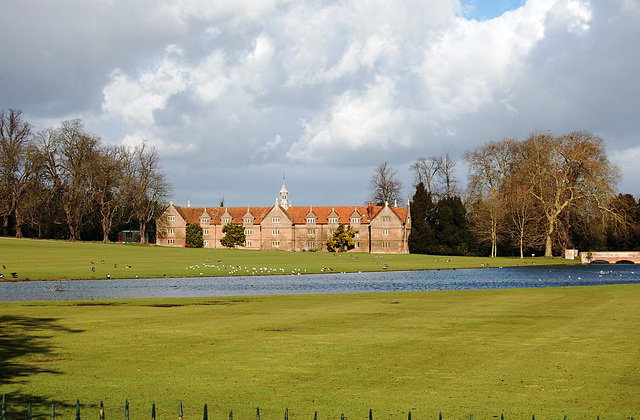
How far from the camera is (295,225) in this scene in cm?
12862

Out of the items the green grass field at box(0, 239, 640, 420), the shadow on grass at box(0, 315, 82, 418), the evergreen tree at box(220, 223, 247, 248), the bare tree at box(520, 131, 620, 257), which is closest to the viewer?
the shadow on grass at box(0, 315, 82, 418)

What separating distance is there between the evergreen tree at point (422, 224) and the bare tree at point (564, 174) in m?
22.2

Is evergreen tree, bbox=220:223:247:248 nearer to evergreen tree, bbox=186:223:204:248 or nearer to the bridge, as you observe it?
evergreen tree, bbox=186:223:204:248

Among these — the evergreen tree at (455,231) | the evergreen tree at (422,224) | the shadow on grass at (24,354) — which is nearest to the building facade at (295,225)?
the evergreen tree at (422,224)

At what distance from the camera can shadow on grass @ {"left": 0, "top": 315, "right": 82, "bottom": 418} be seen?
37.8ft

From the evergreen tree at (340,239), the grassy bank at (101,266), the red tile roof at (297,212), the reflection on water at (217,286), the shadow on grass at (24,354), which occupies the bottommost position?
the reflection on water at (217,286)

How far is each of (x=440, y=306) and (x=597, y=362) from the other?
43.3 feet

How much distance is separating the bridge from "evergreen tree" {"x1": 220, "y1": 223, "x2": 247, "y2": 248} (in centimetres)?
6534

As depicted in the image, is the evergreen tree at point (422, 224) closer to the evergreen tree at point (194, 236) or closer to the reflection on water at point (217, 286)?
the evergreen tree at point (194, 236)

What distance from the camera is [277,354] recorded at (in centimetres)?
1616

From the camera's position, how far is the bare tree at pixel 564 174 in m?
89.6

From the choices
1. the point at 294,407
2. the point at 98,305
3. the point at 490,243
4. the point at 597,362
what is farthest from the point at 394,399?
the point at 490,243

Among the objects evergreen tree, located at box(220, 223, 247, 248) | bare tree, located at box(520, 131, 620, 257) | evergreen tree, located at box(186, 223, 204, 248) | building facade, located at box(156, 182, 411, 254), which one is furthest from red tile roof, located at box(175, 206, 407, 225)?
bare tree, located at box(520, 131, 620, 257)

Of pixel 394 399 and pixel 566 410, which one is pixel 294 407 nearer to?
pixel 394 399
